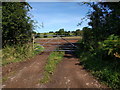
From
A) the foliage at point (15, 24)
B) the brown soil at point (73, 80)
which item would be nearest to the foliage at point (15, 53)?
the foliage at point (15, 24)

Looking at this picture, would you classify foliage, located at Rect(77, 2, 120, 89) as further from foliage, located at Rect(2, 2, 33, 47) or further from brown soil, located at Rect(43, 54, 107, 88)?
foliage, located at Rect(2, 2, 33, 47)

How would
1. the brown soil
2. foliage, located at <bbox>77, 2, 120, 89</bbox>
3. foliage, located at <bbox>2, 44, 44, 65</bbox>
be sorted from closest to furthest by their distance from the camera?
the brown soil
foliage, located at <bbox>77, 2, 120, 89</bbox>
foliage, located at <bbox>2, 44, 44, 65</bbox>

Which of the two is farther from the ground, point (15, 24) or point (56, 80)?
point (15, 24)

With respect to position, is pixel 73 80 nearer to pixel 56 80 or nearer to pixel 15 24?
pixel 56 80

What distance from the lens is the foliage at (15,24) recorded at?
318 inches

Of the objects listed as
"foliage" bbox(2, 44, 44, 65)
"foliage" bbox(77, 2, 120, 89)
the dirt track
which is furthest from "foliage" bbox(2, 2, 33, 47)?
"foliage" bbox(77, 2, 120, 89)

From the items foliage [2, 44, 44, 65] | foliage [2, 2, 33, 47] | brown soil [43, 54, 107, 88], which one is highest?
foliage [2, 2, 33, 47]

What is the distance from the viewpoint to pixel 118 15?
238 inches

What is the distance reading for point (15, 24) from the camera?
8352 mm

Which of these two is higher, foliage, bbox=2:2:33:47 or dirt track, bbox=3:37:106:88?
foliage, bbox=2:2:33:47

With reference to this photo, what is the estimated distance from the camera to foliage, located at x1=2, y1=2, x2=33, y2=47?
8.07 m

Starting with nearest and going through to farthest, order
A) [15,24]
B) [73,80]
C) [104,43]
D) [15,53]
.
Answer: [73,80] → [104,43] → [15,53] → [15,24]

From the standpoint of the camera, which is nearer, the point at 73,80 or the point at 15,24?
the point at 73,80

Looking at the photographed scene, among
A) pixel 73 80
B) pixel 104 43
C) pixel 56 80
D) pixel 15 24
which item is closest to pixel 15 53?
pixel 15 24
